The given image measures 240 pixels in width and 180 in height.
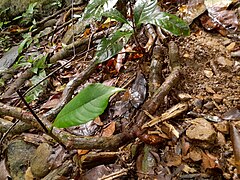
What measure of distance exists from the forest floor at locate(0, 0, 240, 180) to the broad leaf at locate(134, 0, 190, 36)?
9.0 inches

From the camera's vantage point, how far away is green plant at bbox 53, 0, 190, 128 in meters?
1.02

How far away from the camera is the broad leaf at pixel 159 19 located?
4.62ft

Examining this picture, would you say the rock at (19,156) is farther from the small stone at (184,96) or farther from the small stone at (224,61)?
the small stone at (224,61)

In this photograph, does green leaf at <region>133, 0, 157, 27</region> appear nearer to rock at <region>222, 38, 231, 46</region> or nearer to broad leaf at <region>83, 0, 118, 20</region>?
broad leaf at <region>83, 0, 118, 20</region>

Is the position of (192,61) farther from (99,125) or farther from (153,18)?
(99,125)

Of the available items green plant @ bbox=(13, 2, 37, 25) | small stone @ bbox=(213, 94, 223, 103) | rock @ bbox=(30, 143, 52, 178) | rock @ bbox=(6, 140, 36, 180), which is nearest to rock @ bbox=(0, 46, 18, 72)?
green plant @ bbox=(13, 2, 37, 25)

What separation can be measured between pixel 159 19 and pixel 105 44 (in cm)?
30

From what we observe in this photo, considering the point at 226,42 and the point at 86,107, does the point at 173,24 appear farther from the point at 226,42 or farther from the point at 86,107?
the point at 86,107

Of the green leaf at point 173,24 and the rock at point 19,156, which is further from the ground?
the green leaf at point 173,24

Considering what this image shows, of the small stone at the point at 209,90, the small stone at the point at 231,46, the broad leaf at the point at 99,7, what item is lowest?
the small stone at the point at 209,90

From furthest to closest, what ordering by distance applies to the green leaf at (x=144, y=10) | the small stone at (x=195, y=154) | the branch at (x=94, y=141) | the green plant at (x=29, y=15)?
the green plant at (x=29, y=15)
the green leaf at (x=144, y=10)
the branch at (x=94, y=141)
the small stone at (x=195, y=154)

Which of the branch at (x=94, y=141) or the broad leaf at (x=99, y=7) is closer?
the branch at (x=94, y=141)

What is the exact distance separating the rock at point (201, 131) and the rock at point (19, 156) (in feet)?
3.01

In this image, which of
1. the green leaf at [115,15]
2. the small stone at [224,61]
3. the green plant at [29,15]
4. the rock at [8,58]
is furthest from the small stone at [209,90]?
the green plant at [29,15]
